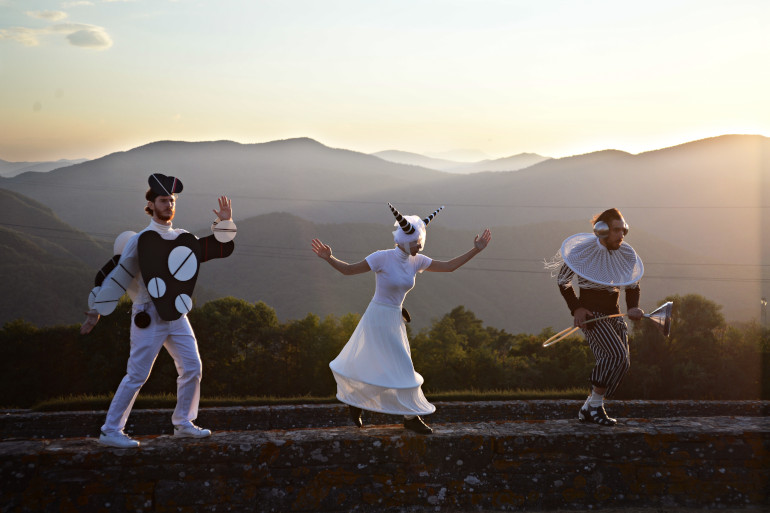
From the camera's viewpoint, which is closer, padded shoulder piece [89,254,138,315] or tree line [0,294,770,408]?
padded shoulder piece [89,254,138,315]

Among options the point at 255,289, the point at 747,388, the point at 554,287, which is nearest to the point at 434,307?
the point at 554,287

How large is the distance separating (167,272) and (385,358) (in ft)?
7.83

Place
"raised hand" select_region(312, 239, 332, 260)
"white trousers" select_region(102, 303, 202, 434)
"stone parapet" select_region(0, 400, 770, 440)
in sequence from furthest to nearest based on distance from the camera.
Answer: "stone parapet" select_region(0, 400, 770, 440) → "raised hand" select_region(312, 239, 332, 260) → "white trousers" select_region(102, 303, 202, 434)

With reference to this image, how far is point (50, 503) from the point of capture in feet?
18.7

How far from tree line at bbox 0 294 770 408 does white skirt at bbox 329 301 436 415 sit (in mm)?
14108

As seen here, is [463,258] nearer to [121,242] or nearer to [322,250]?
[322,250]

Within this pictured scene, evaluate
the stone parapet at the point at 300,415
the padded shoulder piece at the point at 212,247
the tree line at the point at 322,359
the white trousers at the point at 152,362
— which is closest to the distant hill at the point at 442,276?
the tree line at the point at 322,359

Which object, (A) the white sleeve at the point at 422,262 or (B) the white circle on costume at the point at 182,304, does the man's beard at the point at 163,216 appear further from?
(A) the white sleeve at the point at 422,262

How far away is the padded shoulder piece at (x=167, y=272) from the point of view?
6.55 metres

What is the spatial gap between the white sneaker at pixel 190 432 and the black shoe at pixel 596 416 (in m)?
3.99

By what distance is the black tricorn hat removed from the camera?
673 cm

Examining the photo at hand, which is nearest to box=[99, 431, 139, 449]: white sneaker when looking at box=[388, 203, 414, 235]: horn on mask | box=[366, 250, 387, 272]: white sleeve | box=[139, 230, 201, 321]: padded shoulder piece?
box=[139, 230, 201, 321]: padded shoulder piece

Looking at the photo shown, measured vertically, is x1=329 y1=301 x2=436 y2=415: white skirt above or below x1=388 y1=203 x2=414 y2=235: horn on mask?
below

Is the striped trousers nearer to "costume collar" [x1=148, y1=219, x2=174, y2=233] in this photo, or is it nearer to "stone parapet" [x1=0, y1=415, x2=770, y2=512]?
"stone parapet" [x1=0, y1=415, x2=770, y2=512]
